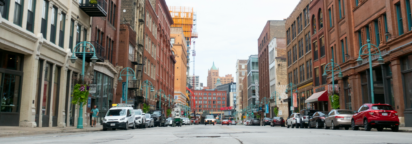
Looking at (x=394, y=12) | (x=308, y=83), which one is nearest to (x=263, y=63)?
(x=308, y=83)

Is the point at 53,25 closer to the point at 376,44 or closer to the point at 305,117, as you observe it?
the point at 305,117

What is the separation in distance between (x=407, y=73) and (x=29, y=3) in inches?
999

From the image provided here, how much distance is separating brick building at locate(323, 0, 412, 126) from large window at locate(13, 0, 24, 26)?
926 inches

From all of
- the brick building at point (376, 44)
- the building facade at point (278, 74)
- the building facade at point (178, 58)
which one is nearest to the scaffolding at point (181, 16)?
the building facade at point (178, 58)

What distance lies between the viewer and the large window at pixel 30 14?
2157cm

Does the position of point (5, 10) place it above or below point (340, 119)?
above

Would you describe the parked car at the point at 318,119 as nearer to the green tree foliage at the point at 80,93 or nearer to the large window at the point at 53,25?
the green tree foliage at the point at 80,93

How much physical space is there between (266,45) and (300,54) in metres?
26.9

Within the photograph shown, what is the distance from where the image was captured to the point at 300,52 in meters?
54.5

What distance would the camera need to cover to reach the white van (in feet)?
80.8

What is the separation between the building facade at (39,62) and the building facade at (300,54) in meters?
31.3

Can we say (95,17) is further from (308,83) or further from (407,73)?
(308,83)

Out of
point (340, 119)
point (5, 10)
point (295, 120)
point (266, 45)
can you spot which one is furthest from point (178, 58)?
point (5, 10)

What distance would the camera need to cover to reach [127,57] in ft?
148
